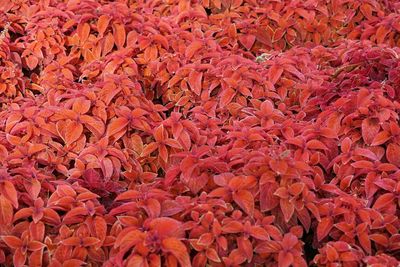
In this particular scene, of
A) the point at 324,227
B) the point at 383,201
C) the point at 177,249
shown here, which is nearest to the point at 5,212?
the point at 177,249

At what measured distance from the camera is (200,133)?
6.60ft

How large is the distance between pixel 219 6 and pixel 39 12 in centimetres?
79

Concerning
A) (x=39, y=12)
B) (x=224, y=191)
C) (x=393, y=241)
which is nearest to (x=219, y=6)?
(x=39, y=12)

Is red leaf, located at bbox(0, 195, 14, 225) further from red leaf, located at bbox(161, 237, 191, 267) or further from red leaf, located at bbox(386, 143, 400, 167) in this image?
red leaf, located at bbox(386, 143, 400, 167)

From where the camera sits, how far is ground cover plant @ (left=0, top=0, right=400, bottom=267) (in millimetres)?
1577

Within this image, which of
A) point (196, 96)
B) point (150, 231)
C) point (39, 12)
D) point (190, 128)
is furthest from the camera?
point (39, 12)

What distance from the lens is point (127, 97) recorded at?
2084 millimetres

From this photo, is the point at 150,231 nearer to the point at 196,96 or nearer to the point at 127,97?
the point at 127,97

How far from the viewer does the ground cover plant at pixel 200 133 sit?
5.17 ft

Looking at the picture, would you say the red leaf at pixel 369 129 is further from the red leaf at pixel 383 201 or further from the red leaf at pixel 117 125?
the red leaf at pixel 117 125

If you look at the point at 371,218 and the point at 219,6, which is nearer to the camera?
the point at 371,218

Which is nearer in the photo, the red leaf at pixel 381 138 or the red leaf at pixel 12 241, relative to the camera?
the red leaf at pixel 12 241

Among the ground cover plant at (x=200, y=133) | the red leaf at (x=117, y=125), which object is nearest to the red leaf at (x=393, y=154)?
the ground cover plant at (x=200, y=133)

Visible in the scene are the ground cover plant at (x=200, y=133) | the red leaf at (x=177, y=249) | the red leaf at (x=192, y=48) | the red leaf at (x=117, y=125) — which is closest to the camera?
the red leaf at (x=177, y=249)
